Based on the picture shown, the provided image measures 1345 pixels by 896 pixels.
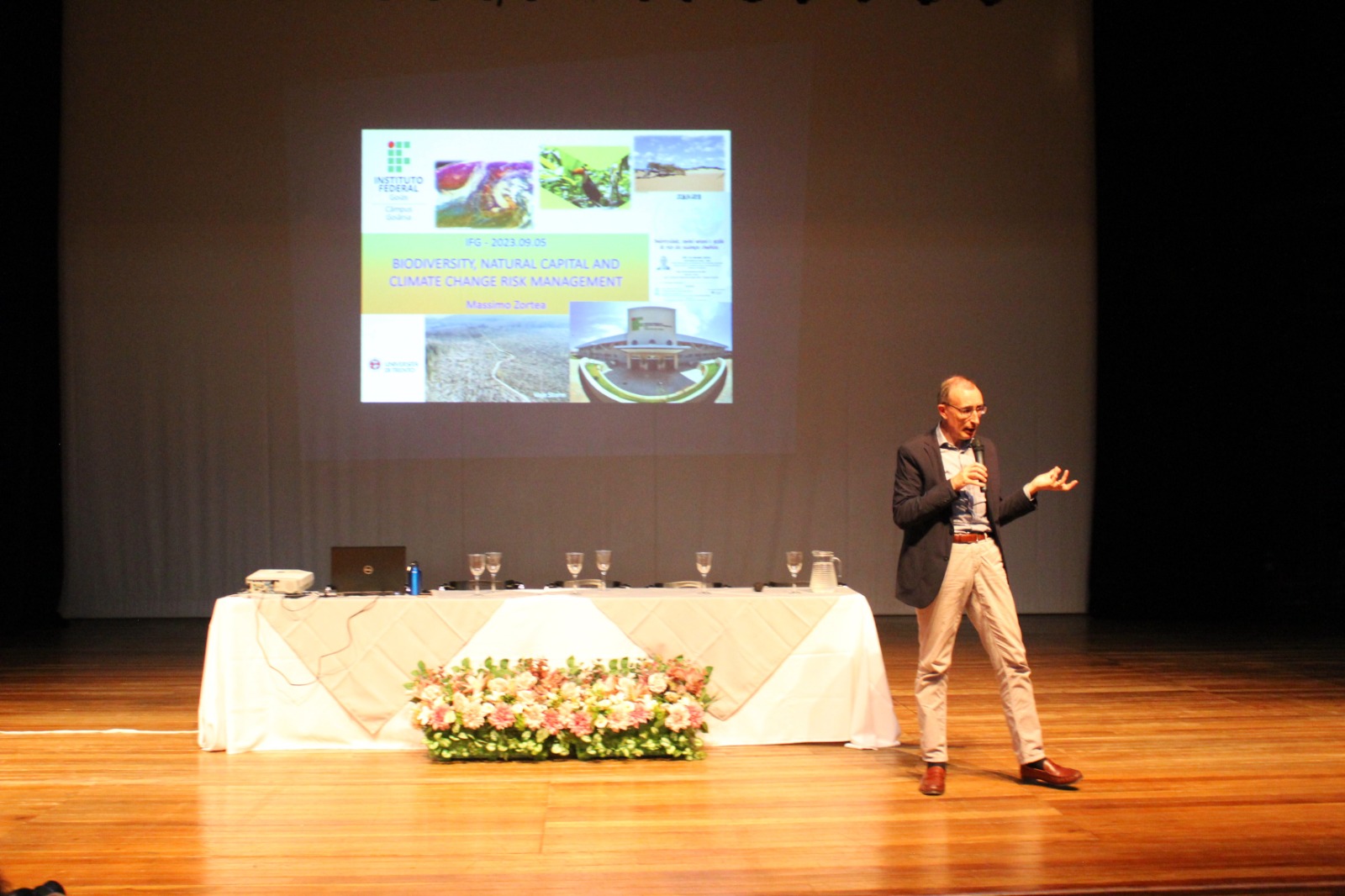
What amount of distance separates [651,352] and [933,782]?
4.37 metres

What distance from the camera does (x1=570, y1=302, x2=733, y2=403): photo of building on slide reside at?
736 cm

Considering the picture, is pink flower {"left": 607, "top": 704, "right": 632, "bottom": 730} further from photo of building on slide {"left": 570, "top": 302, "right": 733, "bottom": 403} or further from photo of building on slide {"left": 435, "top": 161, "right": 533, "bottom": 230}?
photo of building on slide {"left": 435, "top": 161, "right": 533, "bottom": 230}

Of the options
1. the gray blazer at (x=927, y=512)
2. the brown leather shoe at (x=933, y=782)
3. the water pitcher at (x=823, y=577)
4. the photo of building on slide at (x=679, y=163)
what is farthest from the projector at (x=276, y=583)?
the photo of building on slide at (x=679, y=163)

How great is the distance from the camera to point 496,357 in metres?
7.39

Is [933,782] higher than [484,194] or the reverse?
the reverse

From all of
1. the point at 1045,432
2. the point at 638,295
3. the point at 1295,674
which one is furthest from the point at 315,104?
the point at 1295,674

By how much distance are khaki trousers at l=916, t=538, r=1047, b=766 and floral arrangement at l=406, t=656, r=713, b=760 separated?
0.81m

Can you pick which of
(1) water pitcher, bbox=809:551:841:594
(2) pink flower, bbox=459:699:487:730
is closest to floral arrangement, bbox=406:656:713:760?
(2) pink flower, bbox=459:699:487:730

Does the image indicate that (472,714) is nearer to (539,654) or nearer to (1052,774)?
(539,654)

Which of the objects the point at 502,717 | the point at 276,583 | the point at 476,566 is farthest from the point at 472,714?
the point at 276,583

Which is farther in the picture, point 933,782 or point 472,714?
point 472,714

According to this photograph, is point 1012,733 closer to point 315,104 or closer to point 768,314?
point 768,314

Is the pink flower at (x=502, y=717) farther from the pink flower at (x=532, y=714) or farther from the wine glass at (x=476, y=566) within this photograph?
the wine glass at (x=476, y=566)

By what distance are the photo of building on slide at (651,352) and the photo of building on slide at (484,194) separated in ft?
2.34
